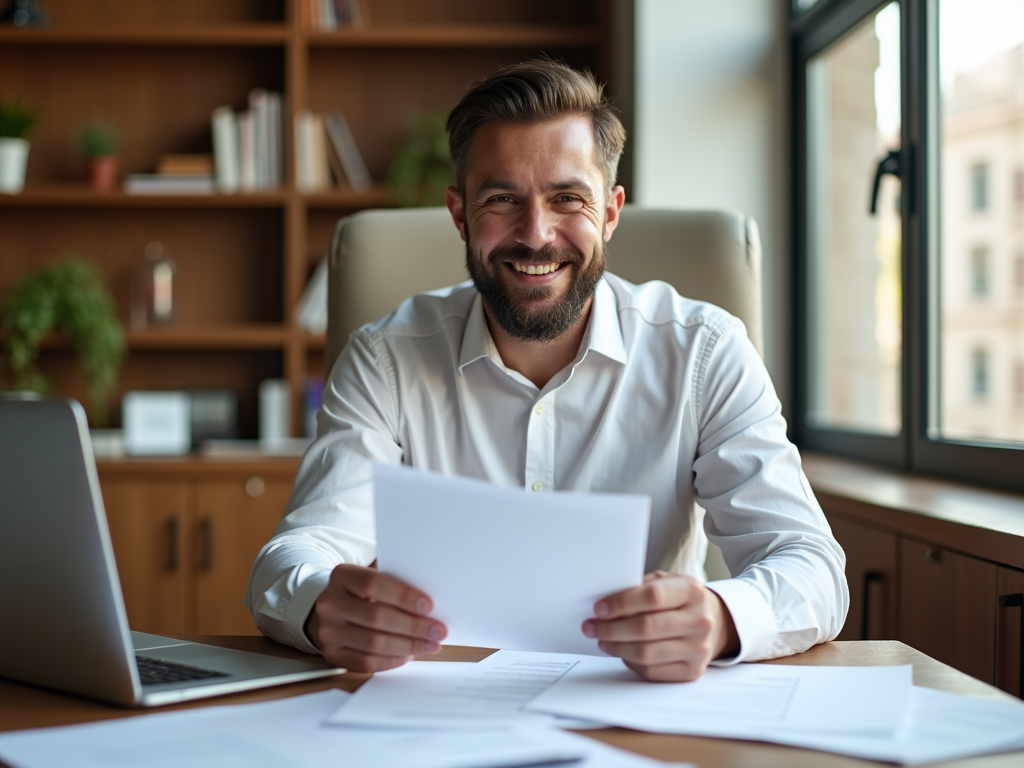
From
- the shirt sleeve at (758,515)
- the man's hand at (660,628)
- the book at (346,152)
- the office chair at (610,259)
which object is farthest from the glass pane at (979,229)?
the book at (346,152)

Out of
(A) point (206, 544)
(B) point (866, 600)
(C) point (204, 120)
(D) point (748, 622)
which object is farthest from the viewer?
(C) point (204, 120)

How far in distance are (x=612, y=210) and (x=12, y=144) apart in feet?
7.86

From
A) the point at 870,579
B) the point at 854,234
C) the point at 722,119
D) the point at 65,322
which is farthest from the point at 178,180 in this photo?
the point at 870,579

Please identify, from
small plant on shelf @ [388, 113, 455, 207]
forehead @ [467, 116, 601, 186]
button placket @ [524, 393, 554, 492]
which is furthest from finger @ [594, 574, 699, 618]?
small plant on shelf @ [388, 113, 455, 207]

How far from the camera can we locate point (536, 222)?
1345 millimetres

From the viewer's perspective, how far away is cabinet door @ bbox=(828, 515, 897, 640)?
63.2 inches

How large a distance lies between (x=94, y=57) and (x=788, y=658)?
312cm

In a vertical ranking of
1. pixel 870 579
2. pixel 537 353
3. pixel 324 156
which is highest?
pixel 324 156

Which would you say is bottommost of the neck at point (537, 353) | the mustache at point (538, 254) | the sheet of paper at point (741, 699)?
the sheet of paper at point (741, 699)

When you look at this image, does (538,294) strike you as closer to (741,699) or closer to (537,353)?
(537,353)

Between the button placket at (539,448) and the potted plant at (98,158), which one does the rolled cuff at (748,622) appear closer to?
the button placket at (539,448)

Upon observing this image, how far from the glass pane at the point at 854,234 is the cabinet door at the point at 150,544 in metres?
1.70

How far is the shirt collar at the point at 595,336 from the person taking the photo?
4.54 ft

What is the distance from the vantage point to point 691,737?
71 cm
